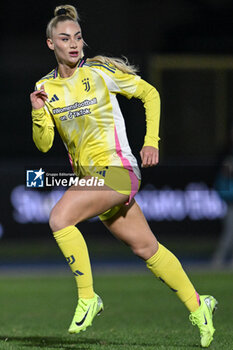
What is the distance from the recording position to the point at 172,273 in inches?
262

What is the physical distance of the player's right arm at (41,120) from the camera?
625 cm

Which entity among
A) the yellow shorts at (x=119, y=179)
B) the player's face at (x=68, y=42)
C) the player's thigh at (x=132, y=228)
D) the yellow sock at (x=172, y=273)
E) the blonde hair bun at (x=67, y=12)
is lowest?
the yellow sock at (x=172, y=273)

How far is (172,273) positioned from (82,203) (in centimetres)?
97

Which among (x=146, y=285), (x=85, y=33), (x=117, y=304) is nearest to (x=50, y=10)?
(x=85, y=33)

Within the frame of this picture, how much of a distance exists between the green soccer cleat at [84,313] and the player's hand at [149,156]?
1.00m

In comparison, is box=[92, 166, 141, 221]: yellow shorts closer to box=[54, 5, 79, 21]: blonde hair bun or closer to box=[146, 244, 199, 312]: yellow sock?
box=[146, 244, 199, 312]: yellow sock

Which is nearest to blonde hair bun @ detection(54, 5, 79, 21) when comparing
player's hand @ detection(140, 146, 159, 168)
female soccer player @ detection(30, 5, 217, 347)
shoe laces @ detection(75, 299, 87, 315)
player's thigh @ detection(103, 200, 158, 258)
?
female soccer player @ detection(30, 5, 217, 347)

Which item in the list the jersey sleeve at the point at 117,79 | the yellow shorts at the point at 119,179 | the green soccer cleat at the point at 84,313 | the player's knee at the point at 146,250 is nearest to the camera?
the green soccer cleat at the point at 84,313

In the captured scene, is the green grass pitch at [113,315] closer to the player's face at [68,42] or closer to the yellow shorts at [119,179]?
the yellow shorts at [119,179]

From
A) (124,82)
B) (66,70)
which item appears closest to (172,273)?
(124,82)

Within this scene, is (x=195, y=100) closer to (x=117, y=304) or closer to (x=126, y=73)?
(x=117, y=304)

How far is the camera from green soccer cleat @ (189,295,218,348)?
6613mm

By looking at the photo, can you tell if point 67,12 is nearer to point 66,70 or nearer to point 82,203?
point 66,70

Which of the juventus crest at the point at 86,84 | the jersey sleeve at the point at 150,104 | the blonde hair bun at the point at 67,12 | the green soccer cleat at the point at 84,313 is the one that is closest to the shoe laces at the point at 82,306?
the green soccer cleat at the point at 84,313
